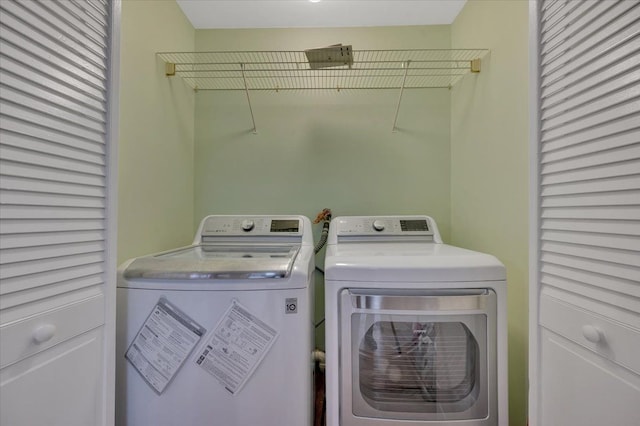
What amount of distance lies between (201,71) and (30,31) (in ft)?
4.16

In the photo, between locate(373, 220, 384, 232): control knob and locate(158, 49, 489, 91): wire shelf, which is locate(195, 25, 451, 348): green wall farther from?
locate(373, 220, 384, 232): control knob

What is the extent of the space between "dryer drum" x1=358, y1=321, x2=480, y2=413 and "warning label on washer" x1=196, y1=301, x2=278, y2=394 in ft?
1.23

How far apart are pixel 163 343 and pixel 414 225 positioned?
1373 mm

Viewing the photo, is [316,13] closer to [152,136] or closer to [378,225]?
[152,136]

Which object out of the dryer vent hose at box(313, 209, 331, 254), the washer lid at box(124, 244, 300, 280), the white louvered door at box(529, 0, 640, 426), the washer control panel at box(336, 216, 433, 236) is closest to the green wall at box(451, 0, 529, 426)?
the washer control panel at box(336, 216, 433, 236)

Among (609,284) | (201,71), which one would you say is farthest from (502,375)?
(201,71)

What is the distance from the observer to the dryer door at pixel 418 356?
99 cm

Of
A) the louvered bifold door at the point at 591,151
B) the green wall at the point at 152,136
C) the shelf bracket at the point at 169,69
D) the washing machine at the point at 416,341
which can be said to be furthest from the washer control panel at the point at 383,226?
the shelf bracket at the point at 169,69

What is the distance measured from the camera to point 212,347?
97 centimetres

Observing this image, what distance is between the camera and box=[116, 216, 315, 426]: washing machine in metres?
0.97

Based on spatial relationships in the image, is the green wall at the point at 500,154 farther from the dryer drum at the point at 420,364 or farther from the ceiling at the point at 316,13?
the dryer drum at the point at 420,364

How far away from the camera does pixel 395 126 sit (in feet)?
6.32

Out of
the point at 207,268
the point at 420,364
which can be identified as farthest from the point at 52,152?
the point at 420,364

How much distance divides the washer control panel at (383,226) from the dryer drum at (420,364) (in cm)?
Answer: 66
